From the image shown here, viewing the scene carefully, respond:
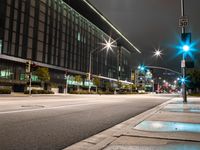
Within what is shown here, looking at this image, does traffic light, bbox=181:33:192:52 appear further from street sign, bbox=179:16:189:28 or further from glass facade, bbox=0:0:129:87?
glass facade, bbox=0:0:129:87

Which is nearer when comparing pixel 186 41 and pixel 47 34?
pixel 186 41

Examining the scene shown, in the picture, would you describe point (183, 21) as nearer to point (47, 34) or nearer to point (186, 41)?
point (186, 41)

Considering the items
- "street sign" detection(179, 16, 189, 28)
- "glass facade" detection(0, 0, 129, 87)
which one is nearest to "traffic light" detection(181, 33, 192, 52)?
"street sign" detection(179, 16, 189, 28)

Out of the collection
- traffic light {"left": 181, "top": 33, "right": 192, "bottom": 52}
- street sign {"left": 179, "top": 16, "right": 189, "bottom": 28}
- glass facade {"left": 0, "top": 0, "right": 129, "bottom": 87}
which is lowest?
traffic light {"left": 181, "top": 33, "right": 192, "bottom": 52}

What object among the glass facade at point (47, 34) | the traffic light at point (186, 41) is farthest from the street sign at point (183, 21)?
Result: the glass facade at point (47, 34)

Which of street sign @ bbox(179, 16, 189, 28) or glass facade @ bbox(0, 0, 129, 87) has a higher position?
glass facade @ bbox(0, 0, 129, 87)

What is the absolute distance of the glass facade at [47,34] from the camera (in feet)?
190

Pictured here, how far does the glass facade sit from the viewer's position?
57969mm

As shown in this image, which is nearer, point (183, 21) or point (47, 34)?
point (183, 21)

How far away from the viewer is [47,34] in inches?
2832

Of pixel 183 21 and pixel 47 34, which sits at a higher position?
pixel 47 34

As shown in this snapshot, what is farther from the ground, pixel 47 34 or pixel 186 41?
pixel 47 34

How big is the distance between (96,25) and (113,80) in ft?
115

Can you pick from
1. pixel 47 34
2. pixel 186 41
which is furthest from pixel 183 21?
pixel 47 34
